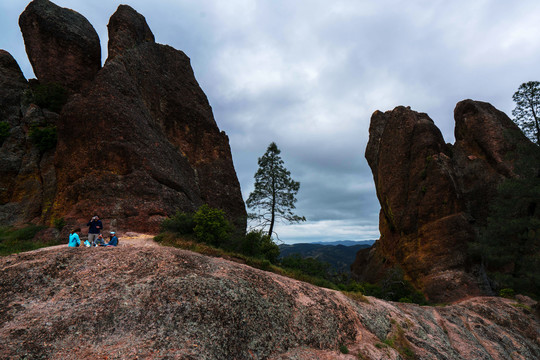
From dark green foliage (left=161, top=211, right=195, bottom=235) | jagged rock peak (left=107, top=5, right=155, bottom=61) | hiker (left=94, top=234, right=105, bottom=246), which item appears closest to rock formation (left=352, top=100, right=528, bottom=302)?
dark green foliage (left=161, top=211, right=195, bottom=235)

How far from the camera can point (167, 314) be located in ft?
25.7

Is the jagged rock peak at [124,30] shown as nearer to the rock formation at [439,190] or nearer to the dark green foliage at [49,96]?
the dark green foliage at [49,96]

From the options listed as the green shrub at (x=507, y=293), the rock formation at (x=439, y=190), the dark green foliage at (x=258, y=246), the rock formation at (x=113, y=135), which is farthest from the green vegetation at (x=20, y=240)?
the green shrub at (x=507, y=293)

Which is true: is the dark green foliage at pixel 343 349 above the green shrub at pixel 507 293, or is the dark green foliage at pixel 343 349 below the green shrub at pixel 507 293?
below

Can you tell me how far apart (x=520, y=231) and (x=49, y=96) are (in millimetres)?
49101

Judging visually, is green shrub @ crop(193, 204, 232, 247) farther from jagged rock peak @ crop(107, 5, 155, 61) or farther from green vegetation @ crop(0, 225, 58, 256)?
jagged rock peak @ crop(107, 5, 155, 61)

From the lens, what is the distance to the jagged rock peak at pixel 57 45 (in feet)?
98.2

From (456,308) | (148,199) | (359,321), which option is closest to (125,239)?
(148,199)

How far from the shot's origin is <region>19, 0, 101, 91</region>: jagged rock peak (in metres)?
29.9

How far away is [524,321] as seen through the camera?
20875 millimetres

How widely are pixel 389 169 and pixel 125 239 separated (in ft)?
113

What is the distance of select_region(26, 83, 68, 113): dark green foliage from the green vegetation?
47.2 feet

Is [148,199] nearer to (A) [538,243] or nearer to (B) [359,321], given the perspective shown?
(B) [359,321]

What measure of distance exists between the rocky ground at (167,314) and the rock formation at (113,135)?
424 inches
